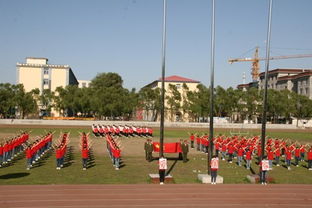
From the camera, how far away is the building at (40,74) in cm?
8356

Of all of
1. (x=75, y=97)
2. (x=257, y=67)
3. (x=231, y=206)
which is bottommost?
(x=231, y=206)

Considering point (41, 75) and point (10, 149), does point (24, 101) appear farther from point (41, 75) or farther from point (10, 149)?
point (10, 149)

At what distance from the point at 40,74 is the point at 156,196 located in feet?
251

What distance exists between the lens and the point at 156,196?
523 inches

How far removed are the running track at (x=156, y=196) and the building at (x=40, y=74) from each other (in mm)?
73691

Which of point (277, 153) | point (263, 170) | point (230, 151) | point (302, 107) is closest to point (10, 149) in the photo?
point (230, 151)

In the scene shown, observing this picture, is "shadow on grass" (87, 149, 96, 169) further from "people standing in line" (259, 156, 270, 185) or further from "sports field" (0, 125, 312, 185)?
"people standing in line" (259, 156, 270, 185)

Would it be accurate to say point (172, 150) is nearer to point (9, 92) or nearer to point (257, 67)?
point (9, 92)

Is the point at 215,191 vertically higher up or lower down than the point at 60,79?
lower down

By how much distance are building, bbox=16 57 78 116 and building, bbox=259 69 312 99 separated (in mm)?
59323

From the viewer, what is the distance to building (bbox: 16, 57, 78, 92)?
83.6 meters

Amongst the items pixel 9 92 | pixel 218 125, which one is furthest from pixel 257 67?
pixel 9 92

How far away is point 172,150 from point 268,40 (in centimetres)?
1001

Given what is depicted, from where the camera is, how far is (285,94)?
79.6 m
